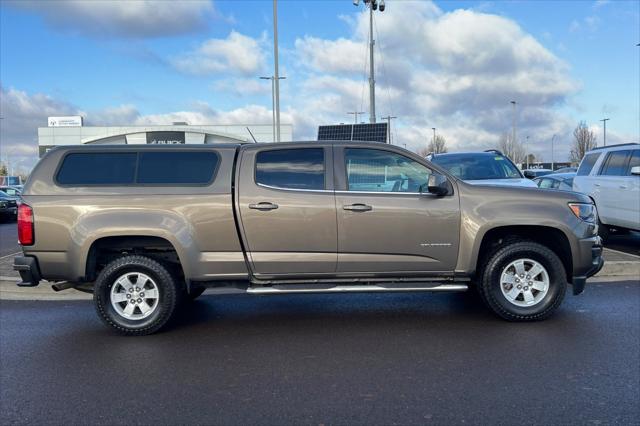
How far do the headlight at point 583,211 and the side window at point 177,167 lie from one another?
3.80 metres

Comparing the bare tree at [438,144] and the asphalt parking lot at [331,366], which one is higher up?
the bare tree at [438,144]

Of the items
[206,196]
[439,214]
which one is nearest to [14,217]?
[206,196]

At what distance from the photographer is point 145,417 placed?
11.5 ft

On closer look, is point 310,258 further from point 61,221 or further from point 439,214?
point 61,221

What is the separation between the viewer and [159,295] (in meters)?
5.32

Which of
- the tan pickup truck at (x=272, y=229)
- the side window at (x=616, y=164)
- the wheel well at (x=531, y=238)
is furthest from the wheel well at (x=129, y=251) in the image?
the side window at (x=616, y=164)

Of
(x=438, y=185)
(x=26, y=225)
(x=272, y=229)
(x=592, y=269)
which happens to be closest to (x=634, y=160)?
(x=592, y=269)

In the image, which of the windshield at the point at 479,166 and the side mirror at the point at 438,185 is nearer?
the side mirror at the point at 438,185

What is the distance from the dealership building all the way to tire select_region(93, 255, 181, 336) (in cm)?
3818


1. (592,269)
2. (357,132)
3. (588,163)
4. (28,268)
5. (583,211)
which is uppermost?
(357,132)

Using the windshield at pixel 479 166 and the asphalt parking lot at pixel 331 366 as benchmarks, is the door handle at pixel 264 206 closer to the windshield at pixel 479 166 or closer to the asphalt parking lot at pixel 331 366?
the asphalt parking lot at pixel 331 366

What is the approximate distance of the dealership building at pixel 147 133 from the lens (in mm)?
44812

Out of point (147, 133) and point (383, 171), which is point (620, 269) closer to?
point (383, 171)

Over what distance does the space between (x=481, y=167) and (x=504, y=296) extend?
15.2 feet
